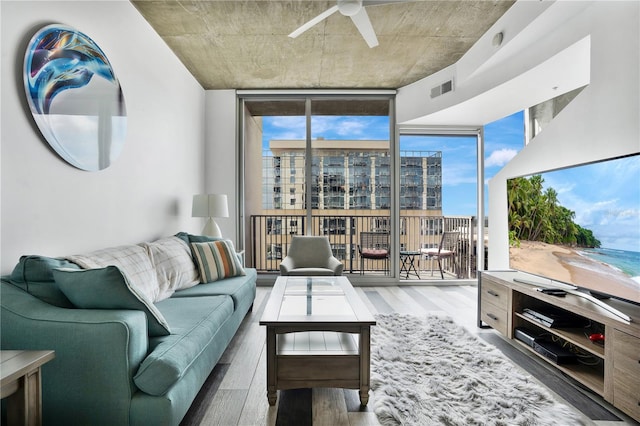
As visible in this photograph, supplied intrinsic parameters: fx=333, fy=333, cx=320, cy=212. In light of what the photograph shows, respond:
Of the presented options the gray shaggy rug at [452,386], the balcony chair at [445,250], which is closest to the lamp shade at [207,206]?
the gray shaggy rug at [452,386]

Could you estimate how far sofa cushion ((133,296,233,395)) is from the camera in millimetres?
1431

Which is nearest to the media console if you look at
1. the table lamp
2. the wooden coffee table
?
the wooden coffee table

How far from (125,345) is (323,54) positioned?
3510 millimetres

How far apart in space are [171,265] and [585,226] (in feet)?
9.98

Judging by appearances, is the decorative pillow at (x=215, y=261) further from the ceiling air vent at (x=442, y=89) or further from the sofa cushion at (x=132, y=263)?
the ceiling air vent at (x=442, y=89)

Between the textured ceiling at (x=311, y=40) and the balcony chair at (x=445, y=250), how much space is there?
239cm

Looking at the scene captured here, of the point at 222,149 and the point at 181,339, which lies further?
the point at 222,149

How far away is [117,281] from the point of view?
155 cm

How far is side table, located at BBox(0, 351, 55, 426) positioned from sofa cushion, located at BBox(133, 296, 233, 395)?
1.10 feet

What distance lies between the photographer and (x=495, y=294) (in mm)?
2963

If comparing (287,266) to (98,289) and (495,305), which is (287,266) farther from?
(98,289)

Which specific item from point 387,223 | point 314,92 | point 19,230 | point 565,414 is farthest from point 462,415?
point 314,92

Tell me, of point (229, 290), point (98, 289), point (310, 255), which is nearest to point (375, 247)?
point (310, 255)

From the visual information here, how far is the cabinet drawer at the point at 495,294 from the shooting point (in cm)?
282
